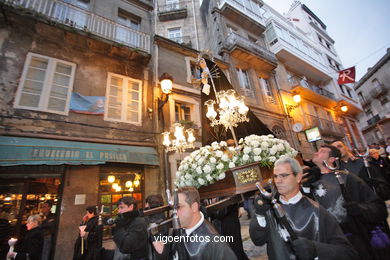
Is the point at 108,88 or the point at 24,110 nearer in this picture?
the point at 24,110

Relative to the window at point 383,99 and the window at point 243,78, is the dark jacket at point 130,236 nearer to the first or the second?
the window at point 243,78

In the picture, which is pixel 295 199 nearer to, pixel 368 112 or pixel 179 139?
pixel 179 139

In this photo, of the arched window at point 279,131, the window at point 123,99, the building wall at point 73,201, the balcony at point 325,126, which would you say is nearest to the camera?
the building wall at point 73,201

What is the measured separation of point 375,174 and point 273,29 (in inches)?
685

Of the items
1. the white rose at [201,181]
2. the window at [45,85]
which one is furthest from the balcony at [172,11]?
the white rose at [201,181]

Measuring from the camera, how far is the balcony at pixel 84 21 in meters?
6.54

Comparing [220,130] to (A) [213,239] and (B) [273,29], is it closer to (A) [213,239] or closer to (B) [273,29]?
(A) [213,239]

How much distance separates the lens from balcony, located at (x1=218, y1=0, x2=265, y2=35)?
47.6ft

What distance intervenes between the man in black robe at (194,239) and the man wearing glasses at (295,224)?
37cm

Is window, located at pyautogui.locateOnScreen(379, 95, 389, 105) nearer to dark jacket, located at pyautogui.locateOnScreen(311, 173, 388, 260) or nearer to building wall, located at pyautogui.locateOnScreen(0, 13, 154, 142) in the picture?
building wall, located at pyautogui.locateOnScreen(0, 13, 154, 142)

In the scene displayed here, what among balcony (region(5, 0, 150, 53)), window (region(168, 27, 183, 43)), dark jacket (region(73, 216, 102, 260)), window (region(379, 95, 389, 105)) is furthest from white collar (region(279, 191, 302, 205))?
window (region(379, 95, 389, 105))

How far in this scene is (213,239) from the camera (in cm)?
174

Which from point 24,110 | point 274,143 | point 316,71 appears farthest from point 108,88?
point 316,71

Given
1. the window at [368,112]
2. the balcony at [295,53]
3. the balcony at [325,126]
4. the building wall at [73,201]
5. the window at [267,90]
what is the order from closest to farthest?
the building wall at [73,201], the window at [267,90], the balcony at [325,126], the balcony at [295,53], the window at [368,112]
